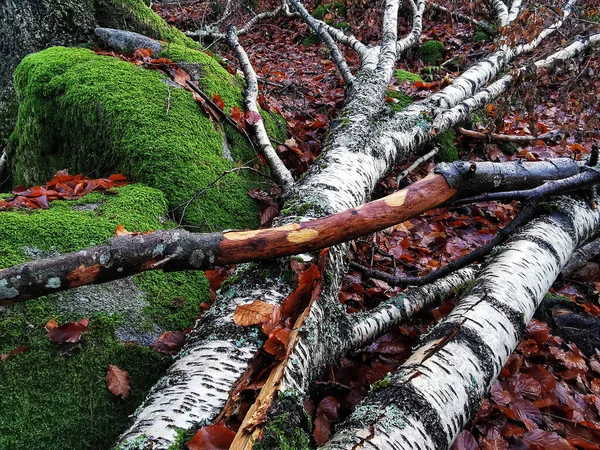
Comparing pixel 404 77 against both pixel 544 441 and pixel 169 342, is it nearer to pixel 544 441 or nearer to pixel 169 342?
pixel 544 441

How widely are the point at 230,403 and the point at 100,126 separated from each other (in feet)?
8.35

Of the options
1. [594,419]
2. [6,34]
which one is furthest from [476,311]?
[6,34]

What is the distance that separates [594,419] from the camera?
2.13 m

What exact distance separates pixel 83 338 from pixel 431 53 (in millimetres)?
7058

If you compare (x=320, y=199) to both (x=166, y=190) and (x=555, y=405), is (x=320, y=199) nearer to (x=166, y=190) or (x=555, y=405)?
(x=166, y=190)

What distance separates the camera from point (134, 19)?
4.91 m

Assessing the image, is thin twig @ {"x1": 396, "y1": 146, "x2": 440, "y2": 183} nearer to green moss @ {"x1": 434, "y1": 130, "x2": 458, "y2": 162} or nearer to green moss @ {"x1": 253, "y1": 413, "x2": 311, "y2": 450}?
green moss @ {"x1": 434, "y1": 130, "x2": 458, "y2": 162}

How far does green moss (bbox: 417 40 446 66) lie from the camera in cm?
707

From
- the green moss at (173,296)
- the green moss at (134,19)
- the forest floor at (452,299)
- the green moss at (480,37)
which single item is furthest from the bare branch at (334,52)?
the green moss at (480,37)

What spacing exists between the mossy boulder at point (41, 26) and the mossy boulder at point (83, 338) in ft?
9.79

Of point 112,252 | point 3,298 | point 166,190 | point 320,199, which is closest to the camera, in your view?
point 3,298

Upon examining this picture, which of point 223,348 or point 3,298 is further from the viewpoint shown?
point 223,348

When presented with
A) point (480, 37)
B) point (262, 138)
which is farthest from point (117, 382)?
point (480, 37)

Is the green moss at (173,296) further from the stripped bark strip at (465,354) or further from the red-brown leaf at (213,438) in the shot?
the stripped bark strip at (465,354)
